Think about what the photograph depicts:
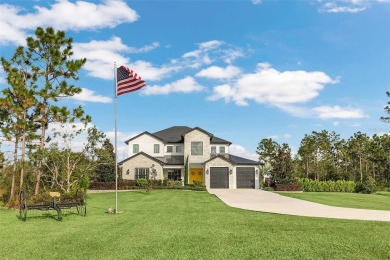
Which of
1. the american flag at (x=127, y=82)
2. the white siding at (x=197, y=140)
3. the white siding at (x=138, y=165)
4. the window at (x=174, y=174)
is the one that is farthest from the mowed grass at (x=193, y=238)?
the window at (x=174, y=174)

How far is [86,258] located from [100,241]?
1696 mm

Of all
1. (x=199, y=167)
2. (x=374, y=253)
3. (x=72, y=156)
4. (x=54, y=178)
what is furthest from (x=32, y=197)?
(x=199, y=167)

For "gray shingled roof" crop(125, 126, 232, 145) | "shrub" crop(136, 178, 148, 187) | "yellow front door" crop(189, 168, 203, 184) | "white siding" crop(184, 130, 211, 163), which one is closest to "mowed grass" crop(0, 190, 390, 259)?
"shrub" crop(136, 178, 148, 187)

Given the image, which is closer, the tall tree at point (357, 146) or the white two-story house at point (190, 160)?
the white two-story house at point (190, 160)

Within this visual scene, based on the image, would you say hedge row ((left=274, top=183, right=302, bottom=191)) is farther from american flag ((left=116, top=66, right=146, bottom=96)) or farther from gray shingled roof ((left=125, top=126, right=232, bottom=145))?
american flag ((left=116, top=66, right=146, bottom=96))

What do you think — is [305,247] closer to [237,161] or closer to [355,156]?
[237,161]

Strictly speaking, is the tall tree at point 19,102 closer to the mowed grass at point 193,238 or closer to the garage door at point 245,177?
the mowed grass at point 193,238

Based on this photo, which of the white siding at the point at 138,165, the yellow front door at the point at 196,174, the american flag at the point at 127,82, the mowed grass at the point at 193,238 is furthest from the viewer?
the yellow front door at the point at 196,174

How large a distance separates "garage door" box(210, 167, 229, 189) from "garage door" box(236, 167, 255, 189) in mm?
1575

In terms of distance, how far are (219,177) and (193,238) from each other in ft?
106

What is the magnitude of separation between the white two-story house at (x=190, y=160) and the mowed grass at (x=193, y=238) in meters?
28.1

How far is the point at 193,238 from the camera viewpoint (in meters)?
9.28

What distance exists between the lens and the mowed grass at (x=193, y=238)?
7.57 metres

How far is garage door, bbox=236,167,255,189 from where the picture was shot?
41.6m
